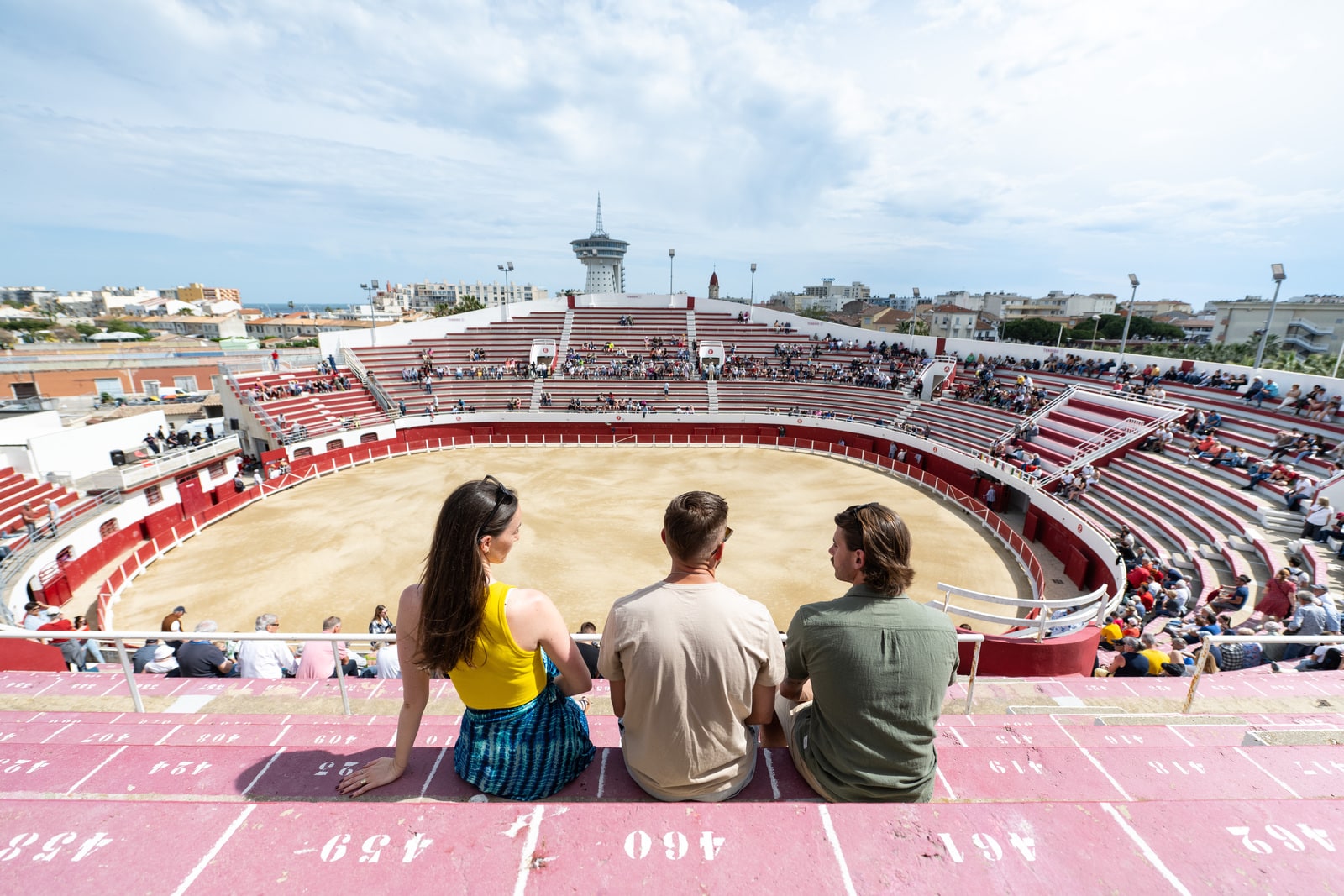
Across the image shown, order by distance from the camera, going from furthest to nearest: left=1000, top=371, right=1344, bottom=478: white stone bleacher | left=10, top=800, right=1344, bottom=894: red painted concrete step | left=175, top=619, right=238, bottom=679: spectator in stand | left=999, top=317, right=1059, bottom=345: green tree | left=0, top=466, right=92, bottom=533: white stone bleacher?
1. left=999, top=317, right=1059, bottom=345: green tree
2. left=1000, top=371, right=1344, bottom=478: white stone bleacher
3. left=0, top=466, right=92, bottom=533: white stone bleacher
4. left=175, top=619, right=238, bottom=679: spectator in stand
5. left=10, top=800, right=1344, bottom=894: red painted concrete step

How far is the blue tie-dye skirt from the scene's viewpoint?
7.72 feet

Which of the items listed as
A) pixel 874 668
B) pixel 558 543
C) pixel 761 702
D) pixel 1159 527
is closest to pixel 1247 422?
pixel 1159 527

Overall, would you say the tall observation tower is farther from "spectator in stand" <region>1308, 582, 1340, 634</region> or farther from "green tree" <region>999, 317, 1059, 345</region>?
"spectator in stand" <region>1308, 582, 1340, 634</region>

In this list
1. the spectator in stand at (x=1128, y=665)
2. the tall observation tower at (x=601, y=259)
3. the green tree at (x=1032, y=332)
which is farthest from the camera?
the tall observation tower at (x=601, y=259)

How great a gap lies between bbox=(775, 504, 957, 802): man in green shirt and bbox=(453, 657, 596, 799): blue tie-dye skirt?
110 centimetres

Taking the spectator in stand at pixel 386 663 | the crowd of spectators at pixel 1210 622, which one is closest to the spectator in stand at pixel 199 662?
the spectator in stand at pixel 386 663

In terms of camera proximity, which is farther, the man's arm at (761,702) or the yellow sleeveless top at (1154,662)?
the yellow sleeveless top at (1154,662)

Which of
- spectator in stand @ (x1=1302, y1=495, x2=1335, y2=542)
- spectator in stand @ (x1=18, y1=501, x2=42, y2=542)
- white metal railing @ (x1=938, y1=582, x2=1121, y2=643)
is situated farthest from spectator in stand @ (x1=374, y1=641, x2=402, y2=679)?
spectator in stand @ (x1=1302, y1=495, x2=1335, y2=542)

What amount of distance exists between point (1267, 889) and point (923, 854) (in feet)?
3.72

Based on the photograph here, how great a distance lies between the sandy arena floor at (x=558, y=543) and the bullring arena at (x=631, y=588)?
0.14m

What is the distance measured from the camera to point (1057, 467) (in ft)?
61.6

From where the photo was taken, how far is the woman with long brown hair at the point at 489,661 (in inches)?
82.4

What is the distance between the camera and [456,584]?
2.08 meters

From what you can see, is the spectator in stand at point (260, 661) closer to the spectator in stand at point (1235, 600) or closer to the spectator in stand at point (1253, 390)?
the spectator in stand at point (1235, 600)
